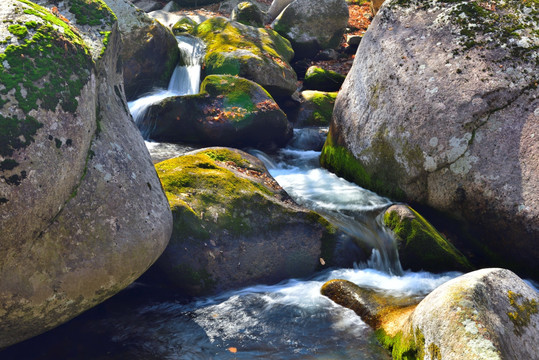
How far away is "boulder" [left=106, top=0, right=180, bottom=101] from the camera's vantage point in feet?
39.3

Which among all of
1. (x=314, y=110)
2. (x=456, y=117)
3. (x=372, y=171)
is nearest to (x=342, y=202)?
(x=372, y=171)

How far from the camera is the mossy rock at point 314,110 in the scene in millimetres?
11781

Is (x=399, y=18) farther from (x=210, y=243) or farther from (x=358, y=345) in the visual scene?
(x=358, y=345)

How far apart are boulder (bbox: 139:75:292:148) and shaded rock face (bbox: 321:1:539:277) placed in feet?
7.52

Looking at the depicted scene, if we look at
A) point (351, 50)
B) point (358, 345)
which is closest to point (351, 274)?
point (358, 345)

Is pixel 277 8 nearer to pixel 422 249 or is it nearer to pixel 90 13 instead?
pixel 90 13

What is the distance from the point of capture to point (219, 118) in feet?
30.7

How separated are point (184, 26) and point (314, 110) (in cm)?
608

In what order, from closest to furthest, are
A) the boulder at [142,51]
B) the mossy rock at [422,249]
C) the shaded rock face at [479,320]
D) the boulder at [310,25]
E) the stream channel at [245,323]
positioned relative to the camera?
the shaded rock face at [479,320]
the stream channel at [245,323]
the mossy rock at [422,249]
the boulder at [142,51]
the boulder at [310,25]

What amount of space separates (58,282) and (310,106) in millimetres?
9145

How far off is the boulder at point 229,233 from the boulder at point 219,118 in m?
3.07

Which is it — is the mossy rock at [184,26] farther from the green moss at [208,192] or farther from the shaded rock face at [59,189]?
the shaded rock face at [59,189]

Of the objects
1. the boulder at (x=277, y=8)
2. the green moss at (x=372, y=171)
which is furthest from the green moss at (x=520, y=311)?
the boulder at (x=277, y=8)

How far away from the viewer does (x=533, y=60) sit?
624 cm
